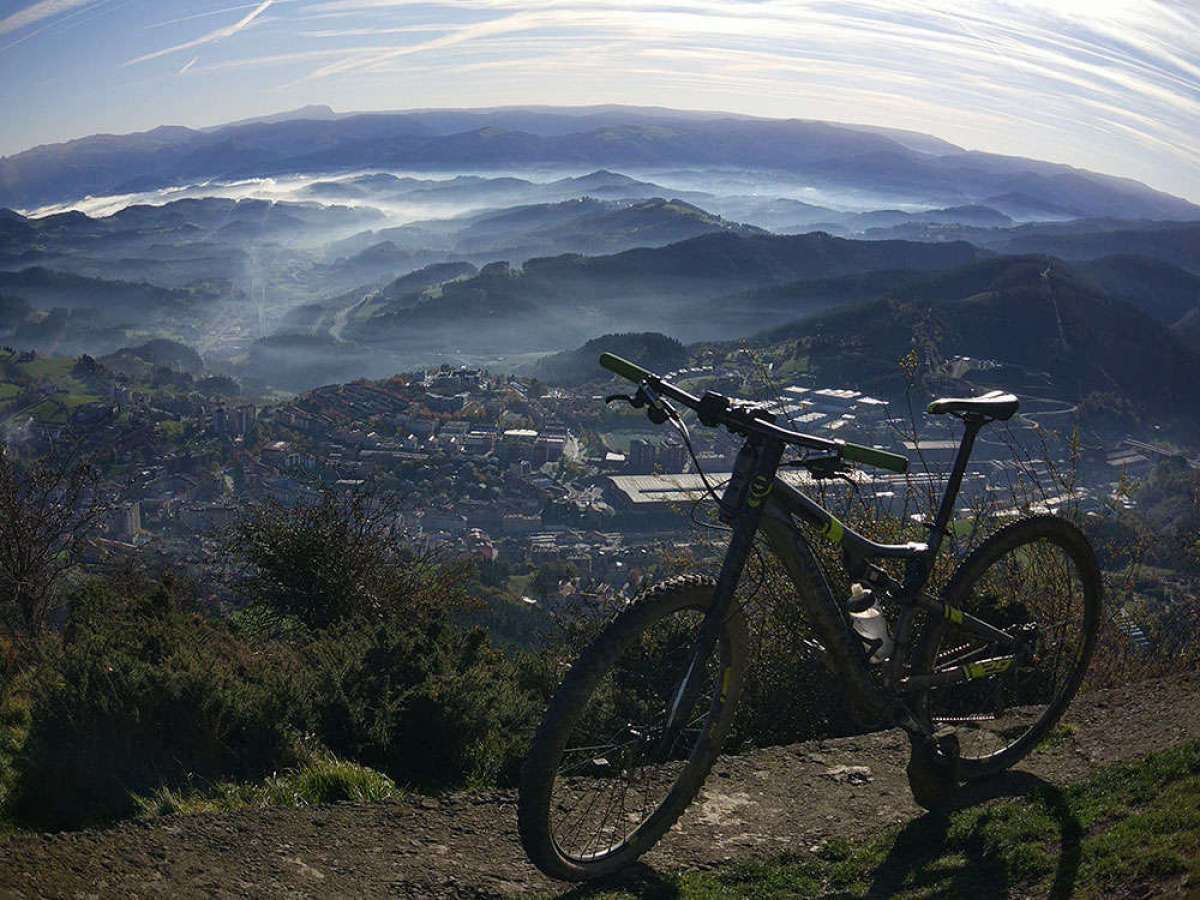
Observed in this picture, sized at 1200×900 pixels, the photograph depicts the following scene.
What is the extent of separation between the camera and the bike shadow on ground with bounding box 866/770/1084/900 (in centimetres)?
301

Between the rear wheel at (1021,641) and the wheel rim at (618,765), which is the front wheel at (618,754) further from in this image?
the rear wheel at (1021,641)

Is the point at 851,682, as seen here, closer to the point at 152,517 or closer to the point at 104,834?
the point at 104,834

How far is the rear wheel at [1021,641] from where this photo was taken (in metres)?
3.77

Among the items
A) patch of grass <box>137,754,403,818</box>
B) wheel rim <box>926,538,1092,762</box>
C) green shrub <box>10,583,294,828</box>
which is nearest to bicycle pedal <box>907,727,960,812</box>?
wheel rim <box>926,538,1092,762</box>

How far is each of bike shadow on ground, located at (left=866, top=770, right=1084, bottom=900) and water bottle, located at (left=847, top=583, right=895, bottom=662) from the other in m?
0.64

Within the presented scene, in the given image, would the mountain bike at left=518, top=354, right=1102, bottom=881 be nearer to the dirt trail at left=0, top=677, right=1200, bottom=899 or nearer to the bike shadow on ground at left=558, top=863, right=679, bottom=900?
the bike shadow on ground at left=558, top=863, right=679, bottom=900

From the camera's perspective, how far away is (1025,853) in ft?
10.3

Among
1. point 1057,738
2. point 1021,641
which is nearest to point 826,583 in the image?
point 1021,641

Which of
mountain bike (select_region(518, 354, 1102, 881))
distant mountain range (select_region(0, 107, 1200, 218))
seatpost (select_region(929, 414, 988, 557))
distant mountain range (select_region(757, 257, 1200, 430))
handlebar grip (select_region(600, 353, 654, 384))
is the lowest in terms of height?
distant mountain range (select_region(757, 257, 1200, 430))

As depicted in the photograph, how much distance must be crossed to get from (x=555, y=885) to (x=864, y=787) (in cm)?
146

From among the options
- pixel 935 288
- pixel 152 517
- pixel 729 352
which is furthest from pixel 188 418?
pixel 935 288

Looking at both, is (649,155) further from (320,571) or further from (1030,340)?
(320,571)

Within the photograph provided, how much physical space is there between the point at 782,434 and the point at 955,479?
0.96 metres

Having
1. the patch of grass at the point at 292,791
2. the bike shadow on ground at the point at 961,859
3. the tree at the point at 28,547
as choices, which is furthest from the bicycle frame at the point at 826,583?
the tree at the point at 28,547
